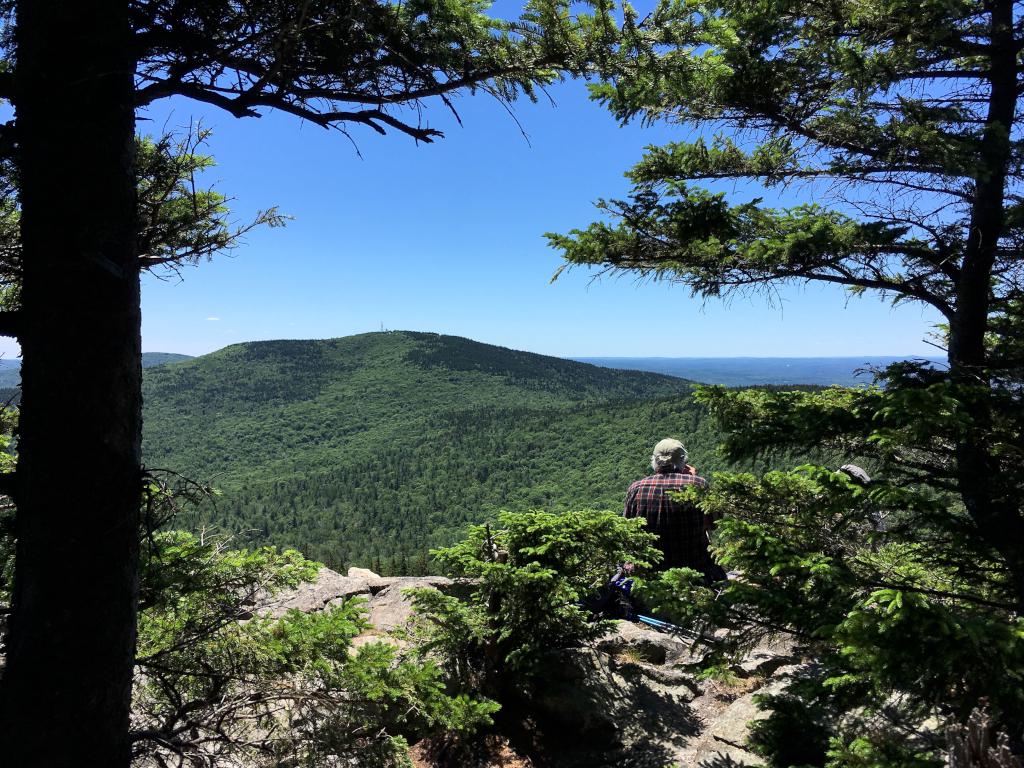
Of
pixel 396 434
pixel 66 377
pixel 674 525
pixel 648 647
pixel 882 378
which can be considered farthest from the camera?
pixel 396 434

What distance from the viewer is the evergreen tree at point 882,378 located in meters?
2.15

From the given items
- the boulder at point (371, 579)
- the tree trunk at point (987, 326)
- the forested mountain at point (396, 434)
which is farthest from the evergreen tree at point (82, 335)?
the forested mountain at point (396, 434)

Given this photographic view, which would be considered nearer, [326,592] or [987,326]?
[987,326]

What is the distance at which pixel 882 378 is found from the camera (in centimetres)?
318

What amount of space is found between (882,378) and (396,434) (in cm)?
12676

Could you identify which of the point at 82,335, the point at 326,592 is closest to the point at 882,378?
the point at 82,335

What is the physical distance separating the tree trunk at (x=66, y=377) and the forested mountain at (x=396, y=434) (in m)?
27.8

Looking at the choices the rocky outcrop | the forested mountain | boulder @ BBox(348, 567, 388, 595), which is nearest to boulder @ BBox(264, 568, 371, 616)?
boulder @ BBox(348, 567, 388, 595)

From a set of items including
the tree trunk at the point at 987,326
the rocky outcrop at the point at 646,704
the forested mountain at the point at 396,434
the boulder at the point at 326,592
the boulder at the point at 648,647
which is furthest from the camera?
the forested mountain at the point at 396,434

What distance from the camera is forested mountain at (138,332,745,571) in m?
72.9

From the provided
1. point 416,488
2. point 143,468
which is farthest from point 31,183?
point 416,488

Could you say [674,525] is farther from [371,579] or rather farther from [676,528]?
[371,579]

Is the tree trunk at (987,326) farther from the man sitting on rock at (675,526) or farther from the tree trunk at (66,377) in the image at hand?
the tree trunk at (66,377)

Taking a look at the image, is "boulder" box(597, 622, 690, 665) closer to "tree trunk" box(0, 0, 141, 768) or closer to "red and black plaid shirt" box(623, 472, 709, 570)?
"red and black plaid shirt" box(623, 472, 709, 570)
